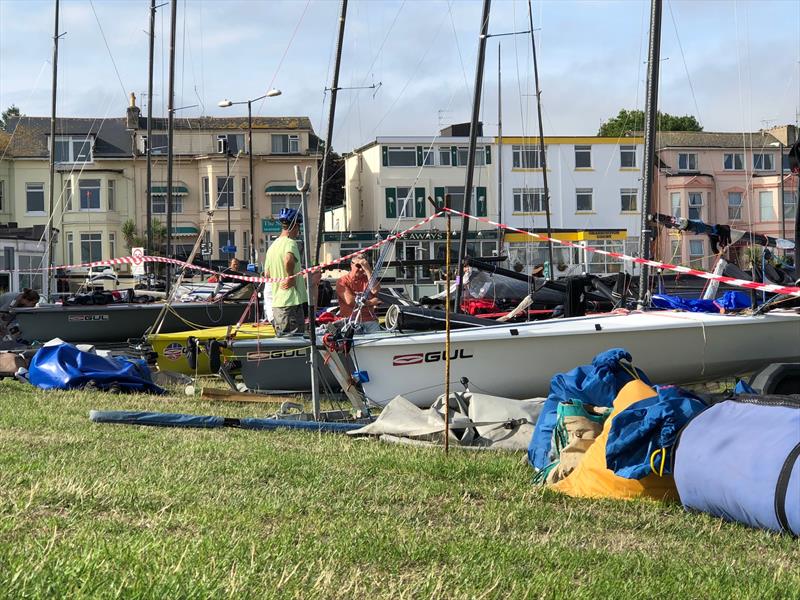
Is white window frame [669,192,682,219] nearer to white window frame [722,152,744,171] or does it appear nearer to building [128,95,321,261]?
white window frame [722,152,744,171]

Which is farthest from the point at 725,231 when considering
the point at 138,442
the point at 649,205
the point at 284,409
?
the point at 138,442

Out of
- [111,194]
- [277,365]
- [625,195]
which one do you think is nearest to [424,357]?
[277,365]

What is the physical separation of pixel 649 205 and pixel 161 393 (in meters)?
6.40

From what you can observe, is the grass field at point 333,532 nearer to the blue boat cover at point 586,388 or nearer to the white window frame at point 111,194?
the blue boat cover at point 586,388

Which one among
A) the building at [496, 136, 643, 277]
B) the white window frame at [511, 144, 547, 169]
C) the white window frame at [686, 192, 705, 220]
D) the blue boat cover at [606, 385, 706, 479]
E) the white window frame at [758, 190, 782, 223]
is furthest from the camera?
the white window frame at [758, 190, 782, 223]

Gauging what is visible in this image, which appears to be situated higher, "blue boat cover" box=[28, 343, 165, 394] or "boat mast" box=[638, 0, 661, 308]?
"boat mast" box=[638, 0, 661, 308]

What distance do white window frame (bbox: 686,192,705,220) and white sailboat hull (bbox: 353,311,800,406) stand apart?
63.9 metres

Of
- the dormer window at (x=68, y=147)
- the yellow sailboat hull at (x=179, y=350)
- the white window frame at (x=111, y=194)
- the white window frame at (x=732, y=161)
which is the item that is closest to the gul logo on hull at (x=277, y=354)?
the yellow sailboat hull at (x=179, y=350)

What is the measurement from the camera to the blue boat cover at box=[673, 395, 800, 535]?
18.4 feet

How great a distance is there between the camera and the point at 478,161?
66.5 m

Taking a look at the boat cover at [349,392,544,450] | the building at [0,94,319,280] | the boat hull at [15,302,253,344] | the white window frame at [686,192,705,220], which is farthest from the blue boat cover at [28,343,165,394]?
the white window frame at [686,192,705,220]

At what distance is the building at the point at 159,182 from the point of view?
69875 millimetres

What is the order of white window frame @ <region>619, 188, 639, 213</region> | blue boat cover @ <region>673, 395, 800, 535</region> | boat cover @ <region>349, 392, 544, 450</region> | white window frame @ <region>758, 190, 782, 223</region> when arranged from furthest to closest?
white window frame @ <region>758, 190, 782, 223</region>
white window frame @ <region>619, 188, 639, 213</region>
boat cover @ <region>349, 392, 544, 450</region>
blue boat cover @ <region>673, 395, 800, 535</region>

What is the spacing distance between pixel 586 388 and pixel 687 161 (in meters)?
71.0
